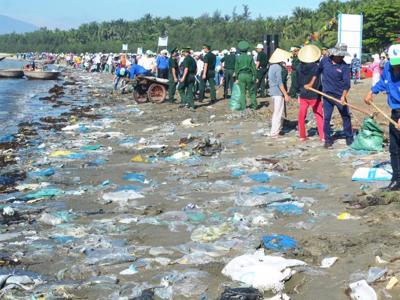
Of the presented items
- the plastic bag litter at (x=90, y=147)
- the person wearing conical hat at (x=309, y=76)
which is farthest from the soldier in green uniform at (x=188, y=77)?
the person wearing conical hat at (x=309, y=76)

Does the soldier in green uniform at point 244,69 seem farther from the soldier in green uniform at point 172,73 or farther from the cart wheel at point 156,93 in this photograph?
the cart wheel at point 156,93

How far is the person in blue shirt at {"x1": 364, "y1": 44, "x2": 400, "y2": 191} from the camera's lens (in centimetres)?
579

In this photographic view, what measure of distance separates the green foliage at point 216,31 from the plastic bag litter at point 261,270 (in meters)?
32.7

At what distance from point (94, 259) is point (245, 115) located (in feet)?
31.4

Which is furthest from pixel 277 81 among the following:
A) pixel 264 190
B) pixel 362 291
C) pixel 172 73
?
pixel 172 73

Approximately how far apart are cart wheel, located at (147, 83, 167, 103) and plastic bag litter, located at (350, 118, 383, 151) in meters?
10.9

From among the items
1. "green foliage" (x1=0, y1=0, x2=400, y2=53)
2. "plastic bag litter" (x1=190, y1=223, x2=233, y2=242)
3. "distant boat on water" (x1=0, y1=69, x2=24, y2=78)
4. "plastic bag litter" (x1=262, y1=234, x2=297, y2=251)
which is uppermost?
"green foliage" (x1=0, y1=0, x2=400, y2=53)

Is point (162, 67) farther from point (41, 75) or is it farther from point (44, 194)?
point (41, 75)

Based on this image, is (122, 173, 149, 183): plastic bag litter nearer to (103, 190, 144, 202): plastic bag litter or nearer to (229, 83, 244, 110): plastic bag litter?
(103, 190, 144, 202): plastic bag litter

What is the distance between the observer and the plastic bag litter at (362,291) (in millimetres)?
3689

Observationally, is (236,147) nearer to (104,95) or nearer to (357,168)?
(357,168)

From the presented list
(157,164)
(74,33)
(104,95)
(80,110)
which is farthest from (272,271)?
(74,33)

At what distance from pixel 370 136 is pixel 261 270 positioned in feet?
15.9

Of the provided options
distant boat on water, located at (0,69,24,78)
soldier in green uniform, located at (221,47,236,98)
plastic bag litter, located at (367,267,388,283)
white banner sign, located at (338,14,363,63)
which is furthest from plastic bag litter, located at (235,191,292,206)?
distant boat on water, located at (0,69,24,78)
